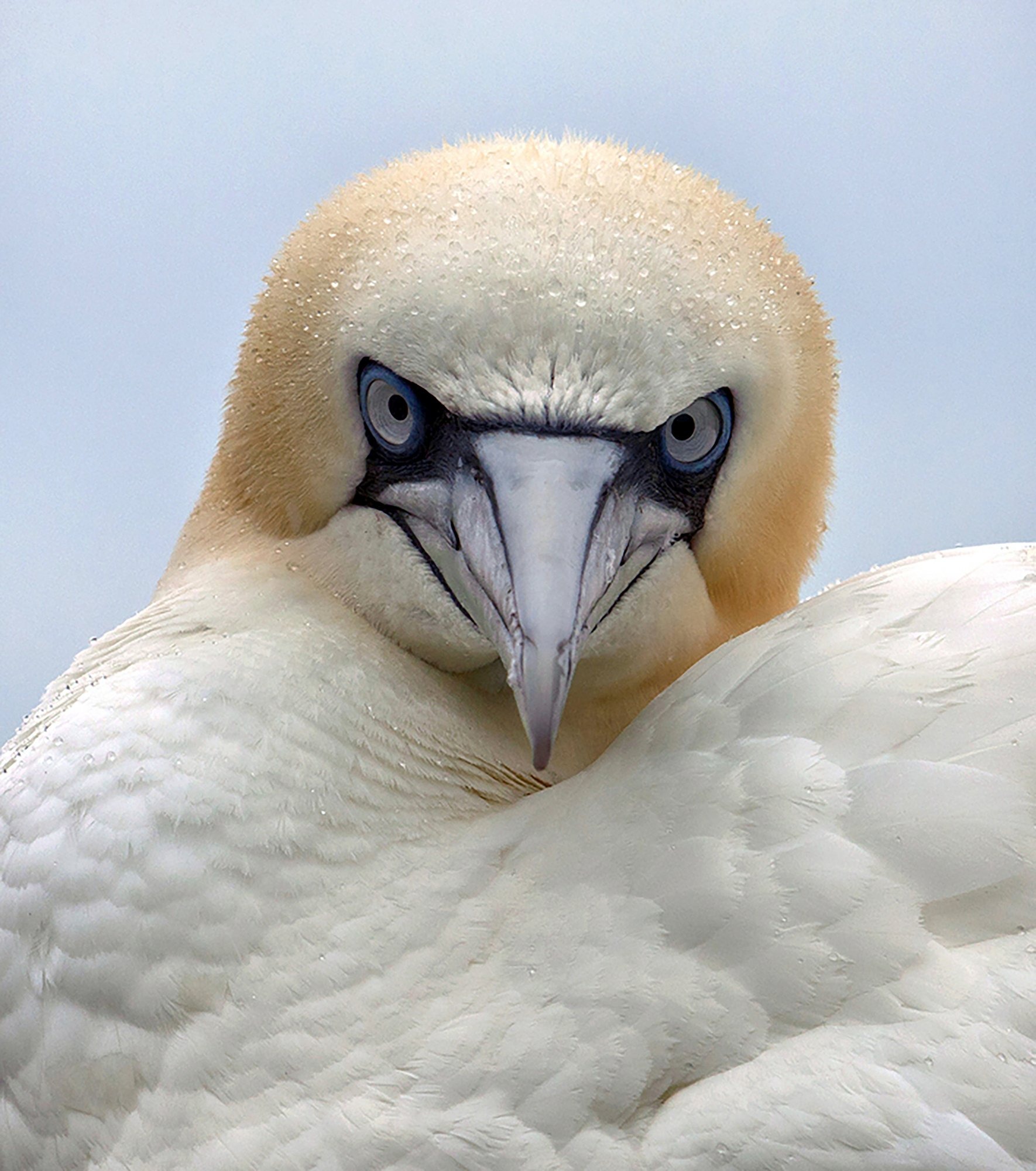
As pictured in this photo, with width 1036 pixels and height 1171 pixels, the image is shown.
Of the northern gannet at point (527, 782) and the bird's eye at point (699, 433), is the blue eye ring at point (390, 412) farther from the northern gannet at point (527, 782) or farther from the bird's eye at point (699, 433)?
the bird's eye at point (699, 433)

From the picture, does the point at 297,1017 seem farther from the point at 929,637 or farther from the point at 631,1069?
the point at 929,637

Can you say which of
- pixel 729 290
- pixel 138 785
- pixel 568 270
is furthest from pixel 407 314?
pixel 138 785

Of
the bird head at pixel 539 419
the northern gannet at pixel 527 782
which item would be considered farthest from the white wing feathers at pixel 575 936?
the bird head at pixel 539 419

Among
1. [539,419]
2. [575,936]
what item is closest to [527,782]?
[575,936]

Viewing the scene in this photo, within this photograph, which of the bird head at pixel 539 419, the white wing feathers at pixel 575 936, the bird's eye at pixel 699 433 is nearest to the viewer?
the white wing feathers at pixel 575 936

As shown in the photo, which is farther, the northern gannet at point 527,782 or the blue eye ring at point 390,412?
the blue eye ring at point 390,412

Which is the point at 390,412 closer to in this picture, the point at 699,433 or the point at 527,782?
the point at 699,433
